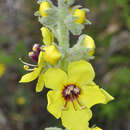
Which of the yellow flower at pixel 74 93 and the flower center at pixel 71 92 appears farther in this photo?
the flower center at pixel 71 92

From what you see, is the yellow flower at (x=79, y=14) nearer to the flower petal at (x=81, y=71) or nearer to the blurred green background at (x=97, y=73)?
the flower petal at (x=81, y=71)

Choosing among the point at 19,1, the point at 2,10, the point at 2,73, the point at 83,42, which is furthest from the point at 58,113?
the point at 19,1

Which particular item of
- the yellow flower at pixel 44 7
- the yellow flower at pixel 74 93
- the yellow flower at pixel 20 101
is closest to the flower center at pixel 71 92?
the yellow flower at pixel 74 93

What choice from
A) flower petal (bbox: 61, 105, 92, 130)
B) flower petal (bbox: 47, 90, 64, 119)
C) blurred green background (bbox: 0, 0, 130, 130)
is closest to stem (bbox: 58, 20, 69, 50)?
flower petal (bbox: 47, 90, 64, 119)

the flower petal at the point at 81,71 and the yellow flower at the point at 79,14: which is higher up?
the yellow flower at the point at 79,14

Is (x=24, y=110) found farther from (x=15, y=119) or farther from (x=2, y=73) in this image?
(x=2, y=73)

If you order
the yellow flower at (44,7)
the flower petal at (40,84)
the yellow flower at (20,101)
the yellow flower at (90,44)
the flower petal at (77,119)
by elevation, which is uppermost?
the yellow flower at (44,7)

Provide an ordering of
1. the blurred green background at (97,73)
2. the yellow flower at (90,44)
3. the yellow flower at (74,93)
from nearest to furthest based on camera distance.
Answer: the yellow flower at (74,93), the yellow flower at (90,44), the blurred green background at (97,73)

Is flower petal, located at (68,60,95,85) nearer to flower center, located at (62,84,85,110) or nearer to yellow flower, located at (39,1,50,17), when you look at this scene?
flower center, located at (62,84,85,110)
